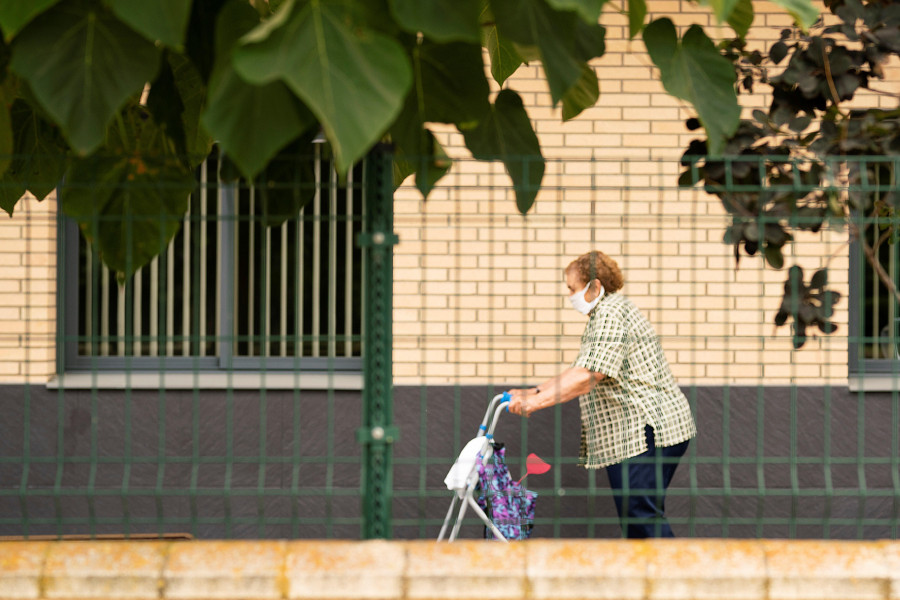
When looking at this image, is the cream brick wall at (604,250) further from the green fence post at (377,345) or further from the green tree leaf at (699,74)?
the green tree leaf at (699,74)

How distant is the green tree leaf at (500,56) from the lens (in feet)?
9.73

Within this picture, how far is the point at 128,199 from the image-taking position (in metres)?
3.06

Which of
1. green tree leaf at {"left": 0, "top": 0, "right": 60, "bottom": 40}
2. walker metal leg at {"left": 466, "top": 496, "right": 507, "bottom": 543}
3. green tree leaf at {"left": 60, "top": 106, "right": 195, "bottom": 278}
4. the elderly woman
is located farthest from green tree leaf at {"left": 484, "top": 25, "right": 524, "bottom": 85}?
walker metal leg at {"left": 466, "top": 496, "right": 507, "bottom": 543}

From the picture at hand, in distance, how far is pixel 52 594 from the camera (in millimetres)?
2938

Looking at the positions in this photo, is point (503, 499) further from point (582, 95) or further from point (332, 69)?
point (332, 69)

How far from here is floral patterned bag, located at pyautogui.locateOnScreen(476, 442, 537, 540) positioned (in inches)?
186

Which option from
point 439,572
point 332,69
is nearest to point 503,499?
point 439,572

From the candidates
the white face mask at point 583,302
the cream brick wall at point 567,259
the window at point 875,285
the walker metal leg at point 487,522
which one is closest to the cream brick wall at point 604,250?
the cream brick wall at point 567,259

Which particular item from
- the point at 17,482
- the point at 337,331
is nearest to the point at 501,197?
the point at 337,331

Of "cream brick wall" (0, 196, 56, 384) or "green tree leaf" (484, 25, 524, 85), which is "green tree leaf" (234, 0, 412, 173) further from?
"cream brick wall" (0, 196, 56, 384)

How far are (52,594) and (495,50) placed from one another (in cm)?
201

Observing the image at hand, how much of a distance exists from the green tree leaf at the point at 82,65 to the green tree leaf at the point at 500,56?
102cm

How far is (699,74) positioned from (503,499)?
2.72 m

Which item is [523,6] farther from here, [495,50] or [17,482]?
[17,482]
